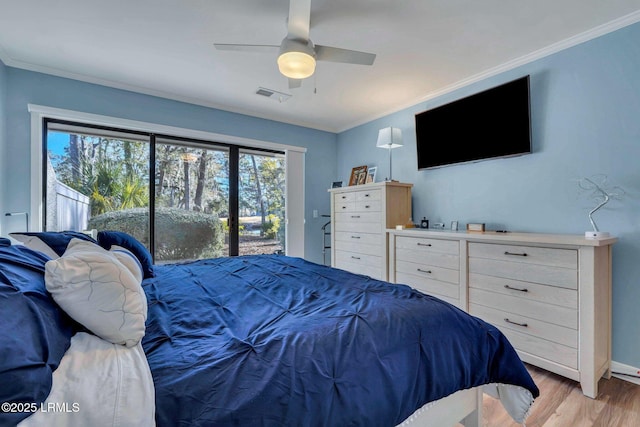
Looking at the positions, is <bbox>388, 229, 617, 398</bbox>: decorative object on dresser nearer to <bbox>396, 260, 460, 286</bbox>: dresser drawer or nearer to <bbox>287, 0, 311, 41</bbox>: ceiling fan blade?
<bbox>396, 260, 460, 286</bbox>: dresser drawer

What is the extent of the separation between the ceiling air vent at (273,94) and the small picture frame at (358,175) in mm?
1425

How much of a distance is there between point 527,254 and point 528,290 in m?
0.25

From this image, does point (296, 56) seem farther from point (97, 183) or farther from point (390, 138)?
point (97, 183)

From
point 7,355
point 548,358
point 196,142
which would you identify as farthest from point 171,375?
point 196,142

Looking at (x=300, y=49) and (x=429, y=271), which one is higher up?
(x=300, y=49)

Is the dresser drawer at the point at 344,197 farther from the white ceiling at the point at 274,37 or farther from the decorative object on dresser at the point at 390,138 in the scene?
the white ceiling at the point at 274,37

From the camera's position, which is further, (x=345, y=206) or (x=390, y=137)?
(x=345, y=206)

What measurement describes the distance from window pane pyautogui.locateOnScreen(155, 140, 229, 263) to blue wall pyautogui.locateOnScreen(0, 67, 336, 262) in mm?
366

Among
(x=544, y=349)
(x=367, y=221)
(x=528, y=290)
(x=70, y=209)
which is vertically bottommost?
(x=544, y=349)

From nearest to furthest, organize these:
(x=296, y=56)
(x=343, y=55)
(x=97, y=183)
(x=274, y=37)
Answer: (x=296, y=56) < (x=343, y=55) < (x=274, y=37) < (x=97, y=183)

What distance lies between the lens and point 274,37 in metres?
2.25

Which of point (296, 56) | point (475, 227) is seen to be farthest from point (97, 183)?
point (475, 227)

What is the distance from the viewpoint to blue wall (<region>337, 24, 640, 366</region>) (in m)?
2.02

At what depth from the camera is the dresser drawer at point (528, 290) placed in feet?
6.18
